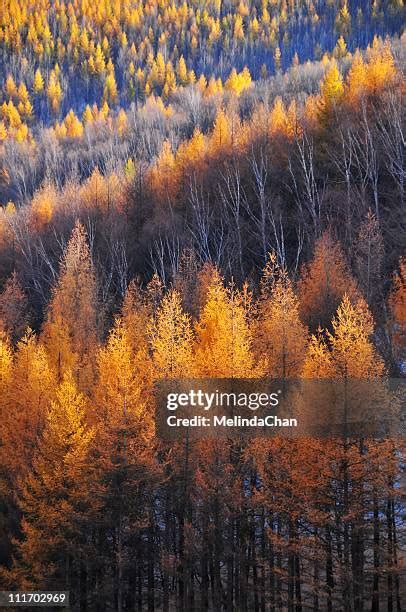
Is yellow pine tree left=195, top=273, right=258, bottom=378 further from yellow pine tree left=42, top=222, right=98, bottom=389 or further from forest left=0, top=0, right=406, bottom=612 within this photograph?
yellow pine tree left=42, top=222, right=98, bottom=389

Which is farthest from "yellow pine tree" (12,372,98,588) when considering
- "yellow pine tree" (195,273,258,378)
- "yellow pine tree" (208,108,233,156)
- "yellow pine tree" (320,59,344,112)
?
"yellow pine tree" (208,108,233,156)

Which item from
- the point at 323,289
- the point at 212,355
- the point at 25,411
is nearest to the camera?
the point at 212,355

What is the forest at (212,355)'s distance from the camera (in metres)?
22.1

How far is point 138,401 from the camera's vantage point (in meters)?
26.7

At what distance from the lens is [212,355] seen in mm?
26891

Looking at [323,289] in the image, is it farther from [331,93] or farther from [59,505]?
[331,93]

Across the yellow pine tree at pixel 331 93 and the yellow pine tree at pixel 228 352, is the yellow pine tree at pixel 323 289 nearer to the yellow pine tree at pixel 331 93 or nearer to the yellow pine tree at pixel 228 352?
the yellow pine tree at pixel 228 352

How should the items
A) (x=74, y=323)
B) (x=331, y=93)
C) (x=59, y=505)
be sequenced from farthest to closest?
(x=331, y=93) < (x=74, y=323) < (x=59, y=505)

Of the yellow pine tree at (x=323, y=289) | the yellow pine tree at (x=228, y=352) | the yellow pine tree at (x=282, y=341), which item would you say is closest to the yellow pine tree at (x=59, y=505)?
the yellow pine tree at (x=228, y=352)

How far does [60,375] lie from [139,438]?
1256cm

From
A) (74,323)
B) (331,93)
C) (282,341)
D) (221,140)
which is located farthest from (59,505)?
(221,140)

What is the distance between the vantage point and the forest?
22.1 metres

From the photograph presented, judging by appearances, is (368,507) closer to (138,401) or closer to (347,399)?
(347,399)

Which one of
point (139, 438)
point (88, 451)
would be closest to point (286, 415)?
point (139, 438)
